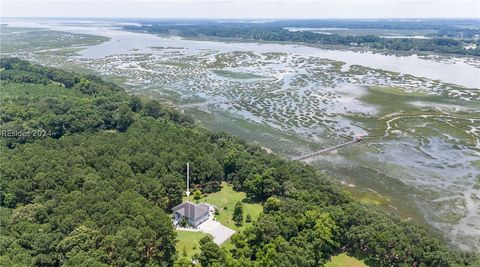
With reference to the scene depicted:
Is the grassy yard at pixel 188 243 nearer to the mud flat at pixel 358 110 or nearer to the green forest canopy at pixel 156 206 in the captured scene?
the green forest canopy at pixel 156 206

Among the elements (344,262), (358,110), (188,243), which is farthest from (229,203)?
(358,110)

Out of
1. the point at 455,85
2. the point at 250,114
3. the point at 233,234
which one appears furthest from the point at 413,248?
the point at 455,85

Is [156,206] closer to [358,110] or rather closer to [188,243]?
[188,243]

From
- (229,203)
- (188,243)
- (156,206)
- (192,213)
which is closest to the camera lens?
(188,243)

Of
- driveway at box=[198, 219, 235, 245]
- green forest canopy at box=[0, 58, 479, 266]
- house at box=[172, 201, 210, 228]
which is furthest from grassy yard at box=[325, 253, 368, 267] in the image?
house at box=[172, 201, 210, 228]

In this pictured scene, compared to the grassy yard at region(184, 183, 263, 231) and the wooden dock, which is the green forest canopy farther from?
the wooden dock

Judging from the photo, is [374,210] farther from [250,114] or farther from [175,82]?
[175,82]

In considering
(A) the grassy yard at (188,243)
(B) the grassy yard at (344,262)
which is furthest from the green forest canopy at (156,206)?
(A) the grassy yard at (188,243)
